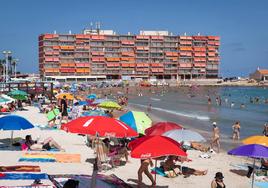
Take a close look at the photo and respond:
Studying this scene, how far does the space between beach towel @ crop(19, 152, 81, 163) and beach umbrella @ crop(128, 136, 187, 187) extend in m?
4.76

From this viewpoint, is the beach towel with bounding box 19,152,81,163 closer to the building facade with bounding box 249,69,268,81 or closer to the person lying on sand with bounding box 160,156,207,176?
the person lying on sand with bounding box 160,156,207,176

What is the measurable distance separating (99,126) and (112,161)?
3.99 meters

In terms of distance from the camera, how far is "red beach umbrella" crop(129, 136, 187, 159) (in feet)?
28.2

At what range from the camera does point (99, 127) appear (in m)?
9.27

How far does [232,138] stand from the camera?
77.5ft

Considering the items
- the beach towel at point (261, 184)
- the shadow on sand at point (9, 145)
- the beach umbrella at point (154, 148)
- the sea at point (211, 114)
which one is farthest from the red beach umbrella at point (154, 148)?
the sea at point (211, 114)

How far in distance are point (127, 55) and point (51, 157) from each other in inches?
4966

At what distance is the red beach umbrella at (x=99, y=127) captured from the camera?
917cm

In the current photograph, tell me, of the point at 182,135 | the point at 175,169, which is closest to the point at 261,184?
the point at 175,169

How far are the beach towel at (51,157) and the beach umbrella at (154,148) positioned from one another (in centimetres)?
476

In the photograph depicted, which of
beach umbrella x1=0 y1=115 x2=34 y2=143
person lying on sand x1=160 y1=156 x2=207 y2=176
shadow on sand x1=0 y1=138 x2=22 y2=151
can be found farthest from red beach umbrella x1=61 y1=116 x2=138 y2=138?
shadow on sand x1=0 y1=138 x2=22 y2=151

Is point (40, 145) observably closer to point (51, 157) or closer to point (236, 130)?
point (51, 157)

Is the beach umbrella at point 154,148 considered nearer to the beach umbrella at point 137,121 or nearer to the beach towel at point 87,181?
the beach towel at point 87,181

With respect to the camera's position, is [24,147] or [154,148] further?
[24,147]
